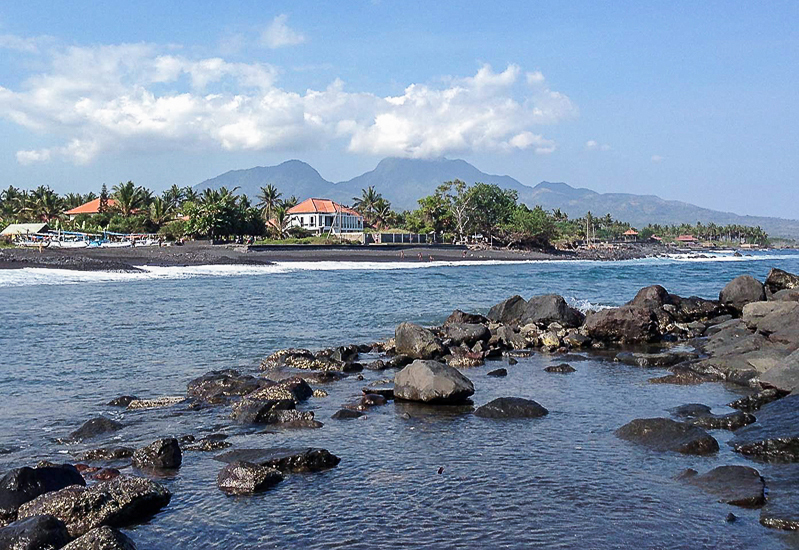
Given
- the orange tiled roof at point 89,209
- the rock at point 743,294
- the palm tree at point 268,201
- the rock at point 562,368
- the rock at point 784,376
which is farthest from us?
the palm tree at point 268,201

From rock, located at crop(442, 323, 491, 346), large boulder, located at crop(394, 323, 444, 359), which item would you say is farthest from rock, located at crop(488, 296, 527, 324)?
large boulder, located at crop(394, 323, 444, 359)

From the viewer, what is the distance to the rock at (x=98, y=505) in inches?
274

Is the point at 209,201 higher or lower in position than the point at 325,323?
higher

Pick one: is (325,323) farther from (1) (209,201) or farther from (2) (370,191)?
(2) (370,191)

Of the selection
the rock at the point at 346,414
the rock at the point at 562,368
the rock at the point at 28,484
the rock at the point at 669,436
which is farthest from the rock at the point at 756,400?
the rock at the point at 28,484

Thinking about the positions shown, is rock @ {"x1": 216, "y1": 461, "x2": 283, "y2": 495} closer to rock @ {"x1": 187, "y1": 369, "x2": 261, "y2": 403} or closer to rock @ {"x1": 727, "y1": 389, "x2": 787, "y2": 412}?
rock @ {"x1": 187, "y1": 369, "x2": 261, "y2": 403}

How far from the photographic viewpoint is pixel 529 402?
11523mm

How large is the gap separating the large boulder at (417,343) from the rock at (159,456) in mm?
8440

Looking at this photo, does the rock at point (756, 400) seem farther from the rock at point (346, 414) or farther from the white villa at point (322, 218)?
the white villa at point (322, 218)

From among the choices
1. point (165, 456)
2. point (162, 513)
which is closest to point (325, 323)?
point (165, 456)

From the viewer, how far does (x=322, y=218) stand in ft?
362

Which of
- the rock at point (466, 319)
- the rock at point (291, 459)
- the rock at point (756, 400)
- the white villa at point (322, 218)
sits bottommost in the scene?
the rock at point (291, 459)

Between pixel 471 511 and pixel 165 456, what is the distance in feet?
13.7

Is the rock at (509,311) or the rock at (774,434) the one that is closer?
the rock at (774,434)
